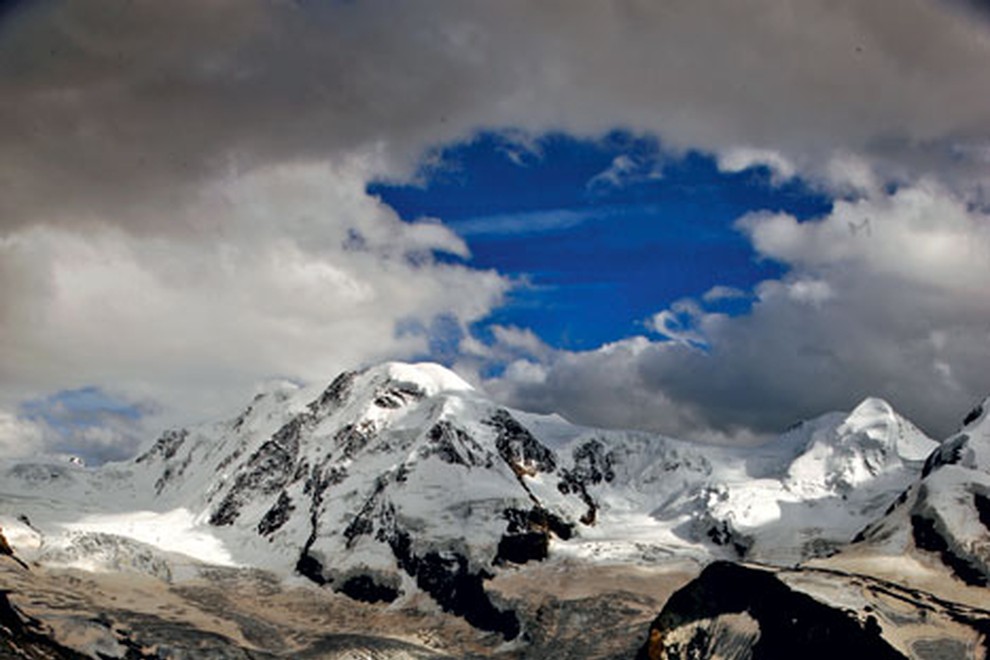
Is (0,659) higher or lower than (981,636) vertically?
lower

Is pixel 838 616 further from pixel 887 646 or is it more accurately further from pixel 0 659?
pixel 0 659

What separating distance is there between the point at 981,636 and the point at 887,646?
61.3ft

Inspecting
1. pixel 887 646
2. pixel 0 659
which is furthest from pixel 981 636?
pixel 0 659

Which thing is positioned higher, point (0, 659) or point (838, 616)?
point (838, 616)

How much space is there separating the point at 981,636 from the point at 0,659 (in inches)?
6902

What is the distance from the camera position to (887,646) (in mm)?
191750

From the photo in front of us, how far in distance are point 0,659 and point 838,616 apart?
150801mm

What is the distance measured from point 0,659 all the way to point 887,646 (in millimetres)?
156896

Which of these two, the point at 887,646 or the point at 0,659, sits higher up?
the point at 887,646

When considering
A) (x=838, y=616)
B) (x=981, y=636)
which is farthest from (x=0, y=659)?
(x=981, y=636)

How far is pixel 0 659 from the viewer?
621 feet

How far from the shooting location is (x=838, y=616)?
7830 inches

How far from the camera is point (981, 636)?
195m

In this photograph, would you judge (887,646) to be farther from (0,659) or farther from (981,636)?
(0,659)
